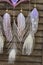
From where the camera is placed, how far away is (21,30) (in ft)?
8.87

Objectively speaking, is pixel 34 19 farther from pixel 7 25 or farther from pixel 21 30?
pixel 7 25

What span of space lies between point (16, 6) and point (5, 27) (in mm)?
322

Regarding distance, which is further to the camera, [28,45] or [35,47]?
[35,47]

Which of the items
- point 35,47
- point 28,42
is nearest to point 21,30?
point 28,42

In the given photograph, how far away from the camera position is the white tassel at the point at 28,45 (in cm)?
267

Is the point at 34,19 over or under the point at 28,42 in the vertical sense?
over

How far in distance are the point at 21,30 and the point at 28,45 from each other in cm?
21

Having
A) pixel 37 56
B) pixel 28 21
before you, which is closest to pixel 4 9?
pixel 28 21

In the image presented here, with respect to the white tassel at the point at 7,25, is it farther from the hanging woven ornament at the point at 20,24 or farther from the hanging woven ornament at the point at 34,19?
the hanging woven ornament at the point at 34,19

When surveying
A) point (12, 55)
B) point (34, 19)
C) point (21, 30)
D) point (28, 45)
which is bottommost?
point (12, 55)

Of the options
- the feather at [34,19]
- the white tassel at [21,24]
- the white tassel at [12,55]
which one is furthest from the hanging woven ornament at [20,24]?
the white tassel at [12,55]

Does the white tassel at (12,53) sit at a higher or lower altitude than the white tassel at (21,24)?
lower

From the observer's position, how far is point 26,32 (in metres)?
2.75

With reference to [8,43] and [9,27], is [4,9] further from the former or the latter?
[8,43]
